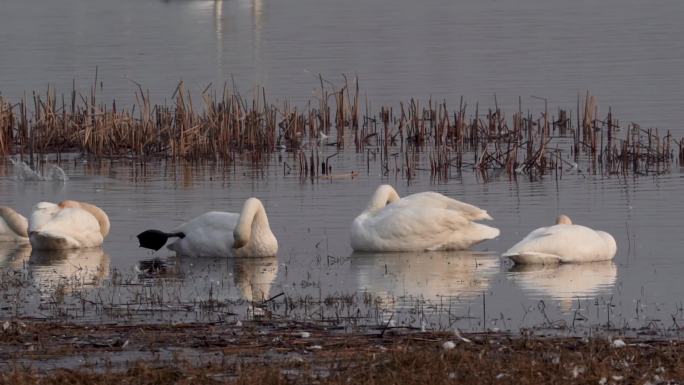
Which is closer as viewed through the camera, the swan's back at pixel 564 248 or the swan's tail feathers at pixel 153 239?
the swan's back at pixel 564 248

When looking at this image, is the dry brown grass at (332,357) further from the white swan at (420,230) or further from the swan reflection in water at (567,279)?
the white swan at (420,230)

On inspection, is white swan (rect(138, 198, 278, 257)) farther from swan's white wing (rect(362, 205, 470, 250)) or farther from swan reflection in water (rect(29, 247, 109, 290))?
swan's white wing (rect(362, 205, 470, 250))

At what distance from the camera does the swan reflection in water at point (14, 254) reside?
14734mm

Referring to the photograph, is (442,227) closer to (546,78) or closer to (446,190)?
(446,190)

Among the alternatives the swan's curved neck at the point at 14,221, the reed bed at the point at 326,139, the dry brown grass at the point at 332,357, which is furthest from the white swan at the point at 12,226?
the dry brown grass at the point at 332,357

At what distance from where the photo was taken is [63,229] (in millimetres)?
15414

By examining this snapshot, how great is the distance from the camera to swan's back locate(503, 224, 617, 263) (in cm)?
1388

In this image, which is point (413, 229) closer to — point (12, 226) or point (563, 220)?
point (563, 220)

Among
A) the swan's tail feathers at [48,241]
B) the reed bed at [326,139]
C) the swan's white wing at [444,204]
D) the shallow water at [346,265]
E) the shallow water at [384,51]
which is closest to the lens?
the shallow water at [346,265]

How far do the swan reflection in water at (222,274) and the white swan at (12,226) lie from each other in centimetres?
194

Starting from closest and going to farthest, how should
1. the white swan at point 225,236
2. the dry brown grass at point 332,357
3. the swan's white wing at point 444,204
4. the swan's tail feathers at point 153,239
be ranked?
the dry brown grass at point 332,357
the white swan at point 225,236
the swan's tail feathers at point 153,239
the swan's white wing at point 444,204

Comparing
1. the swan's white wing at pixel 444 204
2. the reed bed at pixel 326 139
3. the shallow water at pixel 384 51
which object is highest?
the shallow water at pixel 384 51

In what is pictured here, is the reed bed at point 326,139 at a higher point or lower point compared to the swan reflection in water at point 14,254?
higher

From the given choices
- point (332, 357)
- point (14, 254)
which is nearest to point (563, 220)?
point (14, 254)
